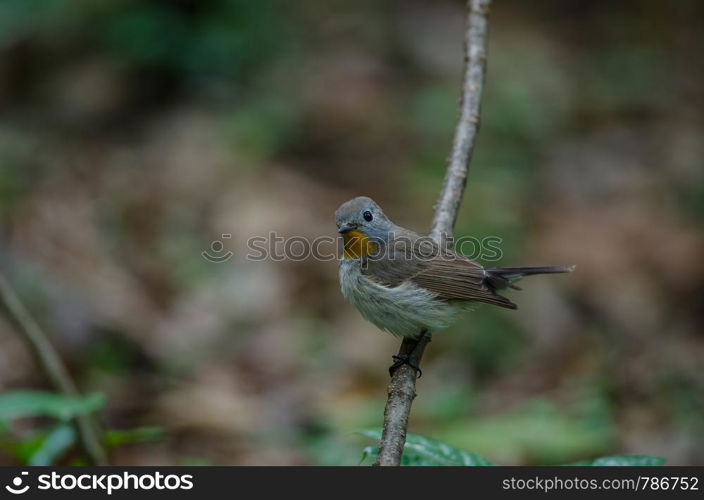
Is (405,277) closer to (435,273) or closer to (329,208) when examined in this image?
(435,273)

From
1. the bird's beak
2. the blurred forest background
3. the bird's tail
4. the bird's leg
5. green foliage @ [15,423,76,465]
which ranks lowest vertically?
green foliage @ [15,423,76,465]

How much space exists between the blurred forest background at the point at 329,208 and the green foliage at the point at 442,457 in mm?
1571

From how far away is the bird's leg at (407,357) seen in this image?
3.44 meters

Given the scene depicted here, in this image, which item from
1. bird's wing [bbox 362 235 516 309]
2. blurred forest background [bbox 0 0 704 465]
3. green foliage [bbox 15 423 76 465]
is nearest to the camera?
green foliage [bbox 15 423 76 465]

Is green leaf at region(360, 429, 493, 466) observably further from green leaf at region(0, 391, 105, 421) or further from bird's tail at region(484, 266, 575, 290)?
bird's tail at region(484, 266, 575, 290)

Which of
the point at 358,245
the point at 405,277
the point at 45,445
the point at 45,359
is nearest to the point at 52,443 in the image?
the point at 45,445

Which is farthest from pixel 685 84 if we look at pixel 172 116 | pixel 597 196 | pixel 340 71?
pixel 172 116

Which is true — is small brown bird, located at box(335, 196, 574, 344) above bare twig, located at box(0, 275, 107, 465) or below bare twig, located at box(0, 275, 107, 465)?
above

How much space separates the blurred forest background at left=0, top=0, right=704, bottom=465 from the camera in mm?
5435

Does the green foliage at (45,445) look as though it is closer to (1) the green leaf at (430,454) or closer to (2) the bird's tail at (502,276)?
(1) the green leaf at (430,454)

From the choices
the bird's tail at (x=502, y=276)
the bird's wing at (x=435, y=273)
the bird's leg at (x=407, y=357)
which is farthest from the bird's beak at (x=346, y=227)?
the bird's tail at (x=502, y=276)

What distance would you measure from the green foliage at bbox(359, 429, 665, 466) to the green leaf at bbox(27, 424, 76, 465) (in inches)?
62.9

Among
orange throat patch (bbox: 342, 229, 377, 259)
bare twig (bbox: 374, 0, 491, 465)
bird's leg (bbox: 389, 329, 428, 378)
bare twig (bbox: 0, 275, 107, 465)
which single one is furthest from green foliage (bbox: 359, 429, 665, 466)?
orange throat patch (bbox: 342, 229, 377, 259)

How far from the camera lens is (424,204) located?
743cm
